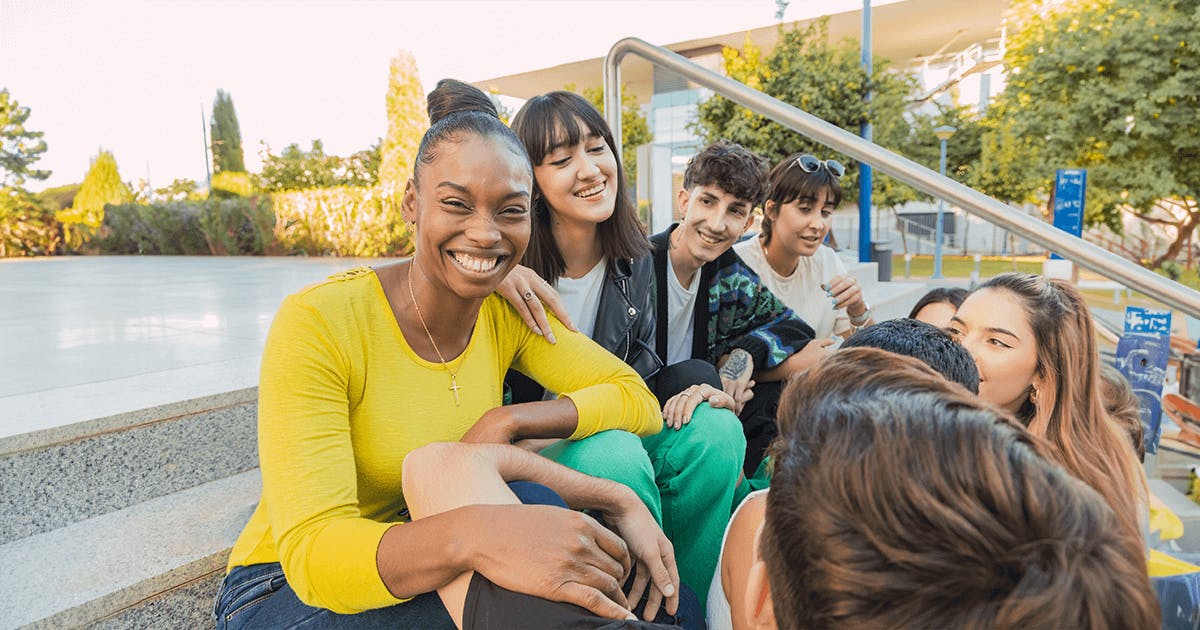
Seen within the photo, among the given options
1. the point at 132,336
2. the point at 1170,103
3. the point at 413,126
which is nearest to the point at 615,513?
the point at 132,336

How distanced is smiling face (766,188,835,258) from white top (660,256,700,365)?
0.69m

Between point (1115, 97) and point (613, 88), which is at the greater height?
point (1115, 97)

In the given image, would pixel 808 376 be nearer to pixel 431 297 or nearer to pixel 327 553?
pixel 327 553

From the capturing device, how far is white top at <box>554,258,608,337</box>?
2.11 m

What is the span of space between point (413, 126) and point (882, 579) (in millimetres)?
16161

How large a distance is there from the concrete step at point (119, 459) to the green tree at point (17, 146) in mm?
14495

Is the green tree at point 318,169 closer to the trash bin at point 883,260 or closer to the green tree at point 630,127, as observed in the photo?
the green tree at point 630,127

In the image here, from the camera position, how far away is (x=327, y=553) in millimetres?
1009

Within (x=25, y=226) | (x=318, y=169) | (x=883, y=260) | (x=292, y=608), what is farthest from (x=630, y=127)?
(x=292, y=608)

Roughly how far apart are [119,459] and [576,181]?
144 cm

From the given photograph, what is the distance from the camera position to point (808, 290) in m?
3.06

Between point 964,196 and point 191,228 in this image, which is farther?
point 191,228

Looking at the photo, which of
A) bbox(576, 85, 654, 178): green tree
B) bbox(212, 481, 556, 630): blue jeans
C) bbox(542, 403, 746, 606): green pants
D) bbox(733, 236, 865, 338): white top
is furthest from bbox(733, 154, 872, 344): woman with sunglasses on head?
bbox(576, 85, 654, 178): green tree

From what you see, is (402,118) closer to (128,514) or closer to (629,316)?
(629,316)
